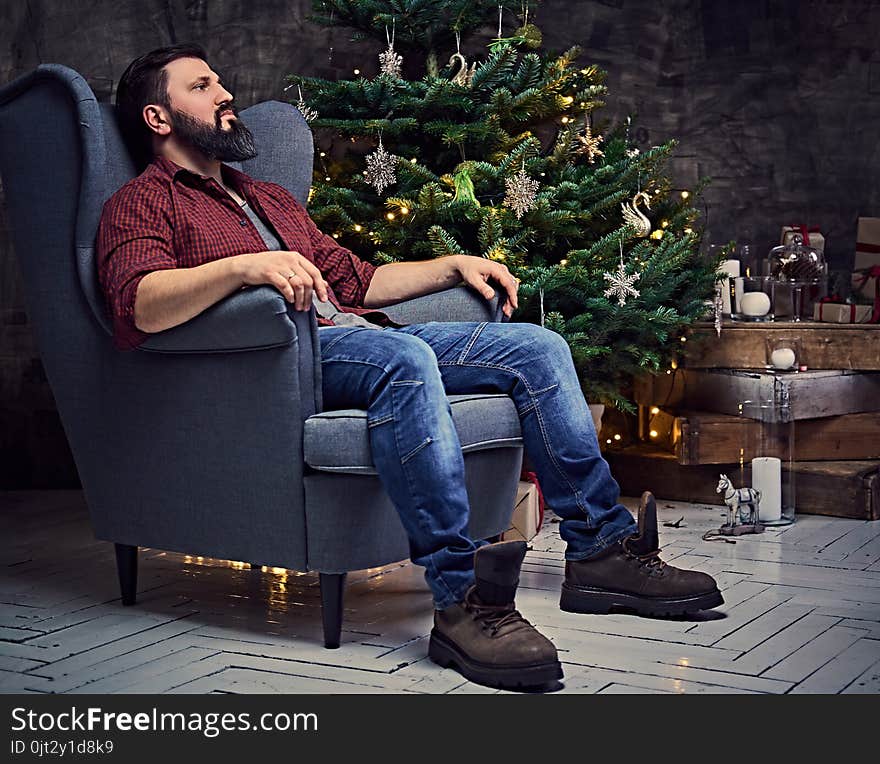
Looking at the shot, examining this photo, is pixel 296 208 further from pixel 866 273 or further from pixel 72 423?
pixel 866 273

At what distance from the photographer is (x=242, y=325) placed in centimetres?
215

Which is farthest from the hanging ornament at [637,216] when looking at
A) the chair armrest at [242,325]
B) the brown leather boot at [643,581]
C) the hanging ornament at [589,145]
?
the chair armrest at [242,325]

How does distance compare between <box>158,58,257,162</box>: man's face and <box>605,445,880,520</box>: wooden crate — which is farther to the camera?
<box>605,445,880,520</box>: wooden crate

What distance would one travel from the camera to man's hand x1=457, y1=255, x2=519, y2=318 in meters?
2.67

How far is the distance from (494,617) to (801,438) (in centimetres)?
187

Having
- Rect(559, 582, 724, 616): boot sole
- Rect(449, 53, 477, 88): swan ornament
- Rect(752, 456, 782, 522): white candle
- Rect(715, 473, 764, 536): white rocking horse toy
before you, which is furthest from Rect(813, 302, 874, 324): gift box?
Rect(559, 582, 724, 616): boot sole

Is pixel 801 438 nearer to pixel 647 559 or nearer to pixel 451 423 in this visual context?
pixel 647 559

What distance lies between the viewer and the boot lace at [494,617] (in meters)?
2.04

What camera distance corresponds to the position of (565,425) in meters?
2.36

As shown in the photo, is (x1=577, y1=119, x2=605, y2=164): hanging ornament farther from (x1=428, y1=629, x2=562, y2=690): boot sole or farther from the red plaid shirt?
(x1=428, y1=629, x2=562, y2=690): boot sole

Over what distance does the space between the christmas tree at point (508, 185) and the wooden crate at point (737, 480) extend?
39 centimetres

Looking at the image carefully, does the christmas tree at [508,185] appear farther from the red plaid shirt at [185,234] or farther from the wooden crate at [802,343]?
the red plaid shirt at [185,234]

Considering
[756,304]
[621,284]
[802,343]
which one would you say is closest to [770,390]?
[802,343]

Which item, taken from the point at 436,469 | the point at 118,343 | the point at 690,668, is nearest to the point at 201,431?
the point at 118,343
